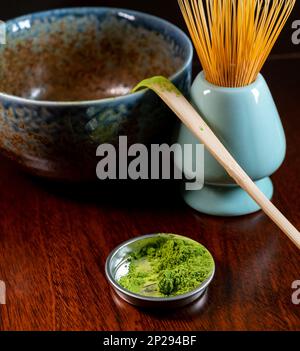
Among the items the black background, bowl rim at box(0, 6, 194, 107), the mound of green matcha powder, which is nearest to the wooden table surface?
the mound of green matcha powder

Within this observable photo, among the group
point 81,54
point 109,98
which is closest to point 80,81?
point 81,54

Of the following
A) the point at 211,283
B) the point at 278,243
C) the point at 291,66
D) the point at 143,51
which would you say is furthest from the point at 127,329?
the point at 291,66

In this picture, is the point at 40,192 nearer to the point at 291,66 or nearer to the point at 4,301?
the point at 4,301

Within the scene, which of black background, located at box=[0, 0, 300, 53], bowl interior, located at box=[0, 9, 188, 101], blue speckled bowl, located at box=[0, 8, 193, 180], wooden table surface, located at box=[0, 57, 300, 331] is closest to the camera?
wooden table surface, located at box=[0, 57, 300, 331]

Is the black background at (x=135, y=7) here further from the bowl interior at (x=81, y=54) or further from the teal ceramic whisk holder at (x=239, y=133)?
the teal ceramic whisk holder at (x=239, y=133)

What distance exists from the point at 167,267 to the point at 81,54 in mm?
438

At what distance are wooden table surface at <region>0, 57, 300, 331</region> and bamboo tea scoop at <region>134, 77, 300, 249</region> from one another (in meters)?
0.06

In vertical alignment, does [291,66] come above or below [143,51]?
below

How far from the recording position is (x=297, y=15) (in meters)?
1.22

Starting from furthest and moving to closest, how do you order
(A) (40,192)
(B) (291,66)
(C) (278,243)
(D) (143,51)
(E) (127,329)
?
(B) (291,66) → (D) (143,51) → (A) (40,192) → (C) (278,243) → (E) (127,329)

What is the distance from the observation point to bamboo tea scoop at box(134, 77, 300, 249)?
2.42ft

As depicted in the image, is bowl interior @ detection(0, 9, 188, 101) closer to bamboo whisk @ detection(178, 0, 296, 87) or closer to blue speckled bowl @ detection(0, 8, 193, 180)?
blue speckled bowl @ detection(0, 8, 193, 180)

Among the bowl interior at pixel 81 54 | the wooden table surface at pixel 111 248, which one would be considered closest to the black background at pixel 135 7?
the bowl interior at pixel 81 54

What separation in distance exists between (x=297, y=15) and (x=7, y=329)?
0.78 metres
